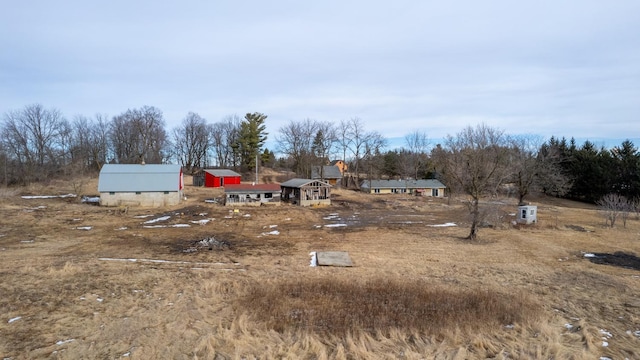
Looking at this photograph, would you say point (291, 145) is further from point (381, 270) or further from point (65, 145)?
point (381, 270)

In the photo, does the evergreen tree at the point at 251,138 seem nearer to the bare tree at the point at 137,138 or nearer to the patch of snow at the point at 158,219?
the bare tree at the point at 137,138

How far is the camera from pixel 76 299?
1055 cm

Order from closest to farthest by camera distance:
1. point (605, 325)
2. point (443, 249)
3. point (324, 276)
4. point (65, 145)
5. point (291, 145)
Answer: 1. point (605, 325)
2. point (324, 276)
3. point (443, 249)
4. point (65, 145)
5. point (291, 145)

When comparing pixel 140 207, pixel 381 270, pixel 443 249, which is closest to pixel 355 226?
pixel 443 249

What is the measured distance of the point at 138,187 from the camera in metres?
36.4

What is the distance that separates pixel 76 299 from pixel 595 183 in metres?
58.7

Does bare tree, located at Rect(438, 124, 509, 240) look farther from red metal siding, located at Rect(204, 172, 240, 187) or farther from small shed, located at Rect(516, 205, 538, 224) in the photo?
red metal siding, located at Rect(204, 172, 240, 187)

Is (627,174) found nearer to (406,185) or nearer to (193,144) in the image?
(406,185)

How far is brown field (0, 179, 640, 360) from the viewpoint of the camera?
7934mm

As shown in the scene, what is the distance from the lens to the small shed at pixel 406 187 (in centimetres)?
5819

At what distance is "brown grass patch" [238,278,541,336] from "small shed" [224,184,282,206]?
26409 mm

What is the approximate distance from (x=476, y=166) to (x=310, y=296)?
50.8ft

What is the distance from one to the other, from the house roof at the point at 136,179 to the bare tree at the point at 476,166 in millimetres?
27602

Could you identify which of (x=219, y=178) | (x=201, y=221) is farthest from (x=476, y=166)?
(x=219, y=178)
